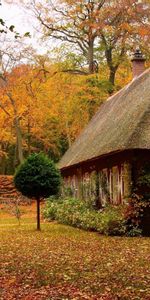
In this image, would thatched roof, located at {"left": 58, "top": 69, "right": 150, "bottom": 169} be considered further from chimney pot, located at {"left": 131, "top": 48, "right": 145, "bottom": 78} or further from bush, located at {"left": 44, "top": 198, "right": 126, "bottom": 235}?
bush, located at {"left": 44, "top": 198, "right": 126, "bottom": 235}

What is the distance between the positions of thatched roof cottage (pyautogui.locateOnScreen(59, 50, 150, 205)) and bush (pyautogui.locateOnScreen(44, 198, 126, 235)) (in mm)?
751

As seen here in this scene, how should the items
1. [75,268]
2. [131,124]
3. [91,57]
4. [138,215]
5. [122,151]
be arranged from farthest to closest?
[91,57]
[131,124]
[122,151]
[138,215]
[75,268]

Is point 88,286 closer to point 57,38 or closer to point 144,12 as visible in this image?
point 144,12

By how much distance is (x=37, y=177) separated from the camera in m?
20.0

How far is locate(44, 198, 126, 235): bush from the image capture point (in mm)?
17625

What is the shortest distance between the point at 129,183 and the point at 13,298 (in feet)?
34.1

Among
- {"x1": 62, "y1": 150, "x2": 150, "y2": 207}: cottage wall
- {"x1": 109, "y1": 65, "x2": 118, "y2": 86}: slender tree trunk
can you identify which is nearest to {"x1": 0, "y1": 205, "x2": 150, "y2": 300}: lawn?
{"x1": 62, "y1": 150, "x2": 150, "y2": 207}: cottage wall

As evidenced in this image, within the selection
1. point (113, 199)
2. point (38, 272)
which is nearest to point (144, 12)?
point (113, 199)

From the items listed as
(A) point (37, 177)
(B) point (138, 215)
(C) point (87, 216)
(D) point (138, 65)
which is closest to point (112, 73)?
(D) point (138, 65)

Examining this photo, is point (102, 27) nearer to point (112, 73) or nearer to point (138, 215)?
point (112, 73)

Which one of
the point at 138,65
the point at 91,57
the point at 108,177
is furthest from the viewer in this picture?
the point at 91,57

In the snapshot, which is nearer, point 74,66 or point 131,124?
point 131,124

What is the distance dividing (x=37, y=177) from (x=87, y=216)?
2595 mm

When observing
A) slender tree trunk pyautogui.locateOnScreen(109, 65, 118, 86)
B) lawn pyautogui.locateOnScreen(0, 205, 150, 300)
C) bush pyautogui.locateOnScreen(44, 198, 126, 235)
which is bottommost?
lawn pyautogui.locateOnScreen(0, 205, 150, 300)
